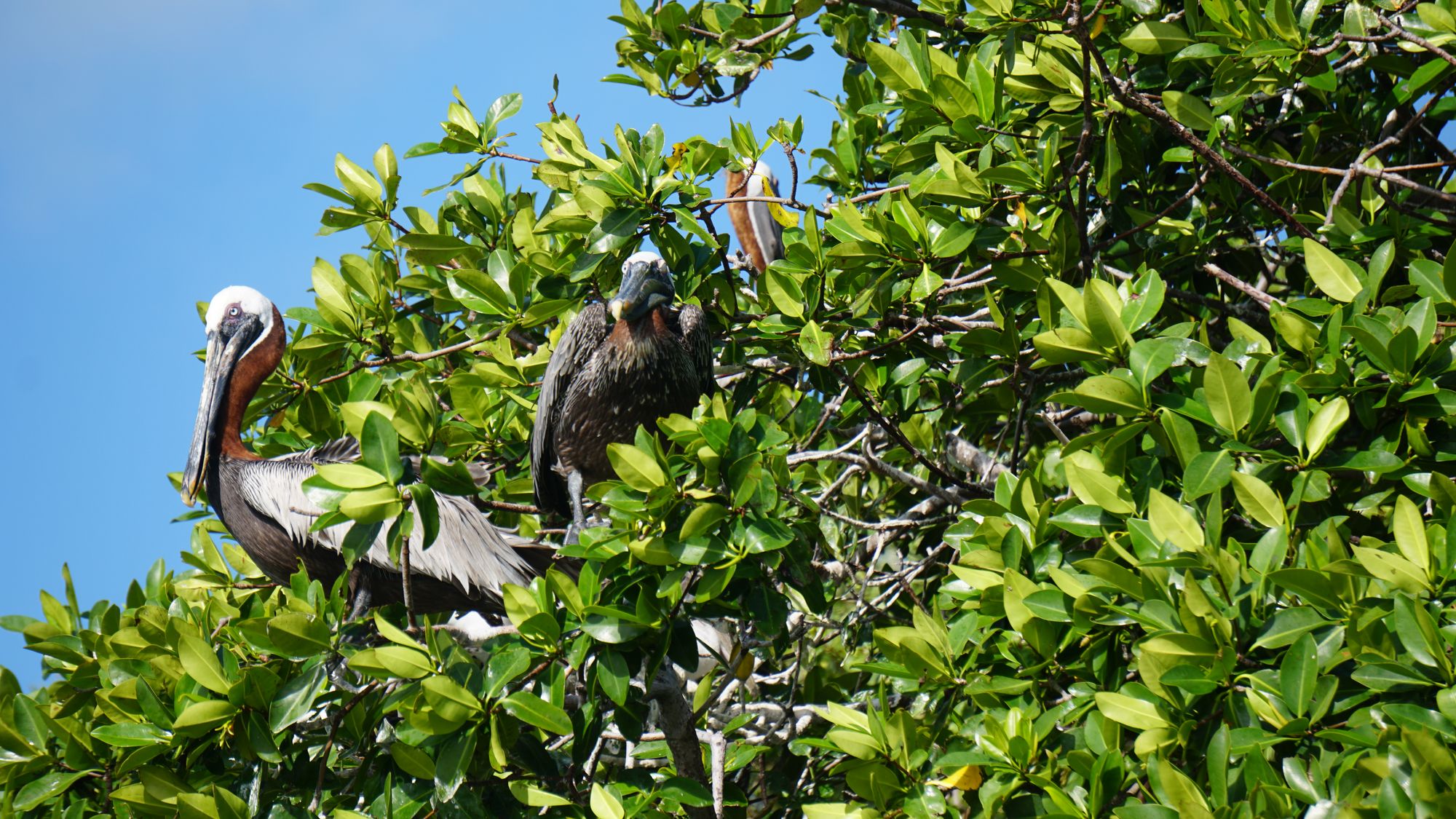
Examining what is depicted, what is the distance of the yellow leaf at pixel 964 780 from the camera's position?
268 cm

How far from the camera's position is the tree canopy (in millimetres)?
2307

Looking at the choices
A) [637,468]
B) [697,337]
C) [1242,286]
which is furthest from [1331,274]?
[697,337]

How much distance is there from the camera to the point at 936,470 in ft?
12.1

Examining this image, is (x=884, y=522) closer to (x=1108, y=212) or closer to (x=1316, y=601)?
(x=1108, y=212)

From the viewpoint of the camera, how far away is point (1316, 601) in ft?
7.27

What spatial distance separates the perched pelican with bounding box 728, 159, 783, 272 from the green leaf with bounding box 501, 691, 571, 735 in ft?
20.6

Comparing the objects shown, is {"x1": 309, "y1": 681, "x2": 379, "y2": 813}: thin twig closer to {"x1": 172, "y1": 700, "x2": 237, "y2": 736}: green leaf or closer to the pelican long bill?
{"x1": 172, "y1": 700, "x2": 237, "y2": 736}: green leaf

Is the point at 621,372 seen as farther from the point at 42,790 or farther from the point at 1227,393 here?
the point at 1227,393

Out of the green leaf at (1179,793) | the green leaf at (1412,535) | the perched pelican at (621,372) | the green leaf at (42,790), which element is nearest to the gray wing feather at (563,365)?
the perched pelican at (621,372)

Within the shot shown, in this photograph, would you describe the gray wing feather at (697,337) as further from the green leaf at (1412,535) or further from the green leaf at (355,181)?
the green leaf at (1412,535)

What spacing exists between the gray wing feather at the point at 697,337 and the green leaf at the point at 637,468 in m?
1.47

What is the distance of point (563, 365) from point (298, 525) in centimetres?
118

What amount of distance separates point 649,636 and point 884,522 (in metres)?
1.34

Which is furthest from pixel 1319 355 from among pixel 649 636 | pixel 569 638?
pixel 569 638
